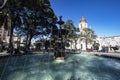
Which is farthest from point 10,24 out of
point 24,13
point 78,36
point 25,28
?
point 78,36

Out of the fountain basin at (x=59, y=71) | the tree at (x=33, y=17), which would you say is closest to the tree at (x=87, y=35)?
the tree at (x=33, y=17)

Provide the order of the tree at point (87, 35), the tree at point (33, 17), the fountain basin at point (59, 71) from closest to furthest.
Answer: the fountain basin at point (59, 71) < the tree at point (33, 17) < the tree at point (87, 35)

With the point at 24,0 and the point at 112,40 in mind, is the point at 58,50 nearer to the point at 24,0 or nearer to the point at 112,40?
the point at 24,0

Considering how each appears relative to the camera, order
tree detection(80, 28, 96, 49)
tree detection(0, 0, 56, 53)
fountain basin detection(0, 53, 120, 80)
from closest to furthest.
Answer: fountain basin detection(0, 53, 120, 80)
tree detection(0, 0, 56, 53)
tree detection(80, 28, 96, 49)

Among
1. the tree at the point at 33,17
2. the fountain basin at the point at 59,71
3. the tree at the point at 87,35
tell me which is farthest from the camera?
the tree at the point at 87,35

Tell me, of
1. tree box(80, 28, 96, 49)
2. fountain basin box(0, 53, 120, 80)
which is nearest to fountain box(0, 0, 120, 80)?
fountain basin box(0, 53, 120, 80)

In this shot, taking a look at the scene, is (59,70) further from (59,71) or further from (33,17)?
(33,17)

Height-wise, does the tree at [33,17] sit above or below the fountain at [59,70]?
above

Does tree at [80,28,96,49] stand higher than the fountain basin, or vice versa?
tree at [80,28,96,49]

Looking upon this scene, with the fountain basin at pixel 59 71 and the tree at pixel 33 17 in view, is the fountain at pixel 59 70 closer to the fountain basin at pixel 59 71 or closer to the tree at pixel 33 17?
the fountain basin at pixel 59 71

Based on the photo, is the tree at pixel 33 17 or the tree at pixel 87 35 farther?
the tree at pixel 87 35

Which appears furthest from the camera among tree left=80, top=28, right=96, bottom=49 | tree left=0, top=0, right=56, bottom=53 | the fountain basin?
tree left=80, top=28, right=96, bottom=49

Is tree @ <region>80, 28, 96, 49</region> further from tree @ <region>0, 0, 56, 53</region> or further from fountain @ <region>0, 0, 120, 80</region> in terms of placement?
fountain @ <region>0, 0, 120, 80</region>

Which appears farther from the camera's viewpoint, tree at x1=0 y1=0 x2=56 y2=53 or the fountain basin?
tree at x1=0 y1=0 x2=56 y2=53
